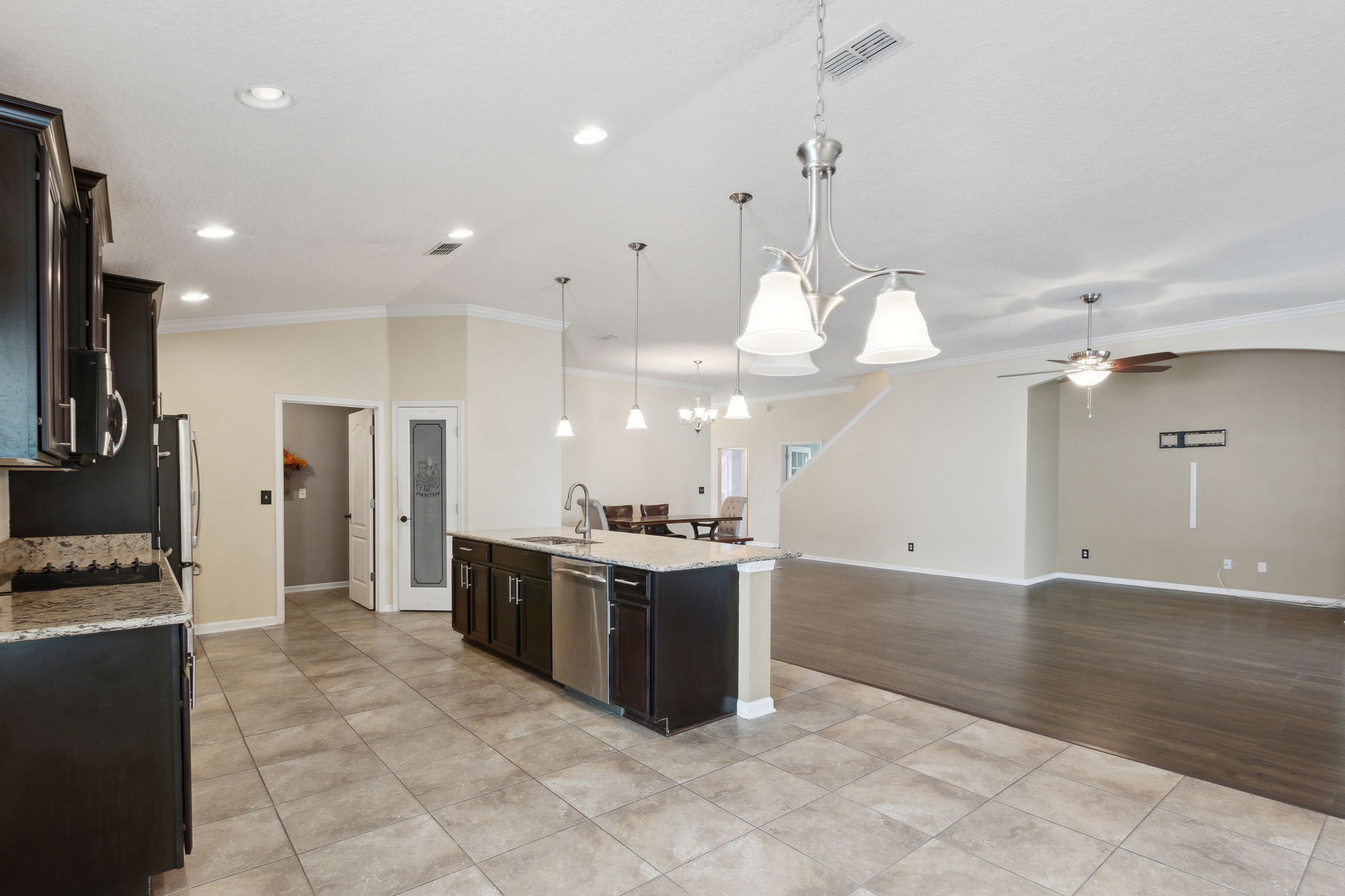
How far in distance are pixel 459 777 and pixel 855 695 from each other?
2.28 metres

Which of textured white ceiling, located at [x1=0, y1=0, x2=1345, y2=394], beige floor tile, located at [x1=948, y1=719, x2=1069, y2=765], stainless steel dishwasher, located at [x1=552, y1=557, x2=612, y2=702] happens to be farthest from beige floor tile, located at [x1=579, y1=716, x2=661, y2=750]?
textured white ceiling, located at [x1=0, y1=0, x2=1345, y2=394]

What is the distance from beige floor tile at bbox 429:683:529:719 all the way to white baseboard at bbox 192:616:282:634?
2.72m

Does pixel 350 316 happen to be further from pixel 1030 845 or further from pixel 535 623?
pixel 1030 845

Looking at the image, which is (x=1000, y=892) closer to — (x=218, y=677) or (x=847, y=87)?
(x=847, y=87)

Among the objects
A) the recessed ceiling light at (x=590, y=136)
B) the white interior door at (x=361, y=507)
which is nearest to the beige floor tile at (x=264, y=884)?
the recessed ceiling light at (x=590, y=136)

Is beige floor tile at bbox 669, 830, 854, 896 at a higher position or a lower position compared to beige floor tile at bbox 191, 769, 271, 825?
higher

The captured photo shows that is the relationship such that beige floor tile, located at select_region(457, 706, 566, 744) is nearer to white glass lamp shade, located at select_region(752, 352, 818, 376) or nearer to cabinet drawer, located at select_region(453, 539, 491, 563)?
cabinet drawer, located at select_region(453, 539, 491, 563)

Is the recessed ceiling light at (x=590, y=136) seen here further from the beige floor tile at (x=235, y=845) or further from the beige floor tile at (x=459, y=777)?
the beige floor tile at (x=235, y=845)

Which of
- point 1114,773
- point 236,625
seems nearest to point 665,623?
point 1114,773

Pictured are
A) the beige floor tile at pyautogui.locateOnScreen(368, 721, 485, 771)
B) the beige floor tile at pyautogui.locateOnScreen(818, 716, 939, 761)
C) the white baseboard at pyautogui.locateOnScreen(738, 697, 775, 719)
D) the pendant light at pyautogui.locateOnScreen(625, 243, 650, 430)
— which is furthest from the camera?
the pendant light at pyautogui.locateOnScreen(625, 243, 650, 430)

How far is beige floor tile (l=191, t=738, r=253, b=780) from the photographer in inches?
119

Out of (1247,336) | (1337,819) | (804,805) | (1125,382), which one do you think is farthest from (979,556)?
(804,805)

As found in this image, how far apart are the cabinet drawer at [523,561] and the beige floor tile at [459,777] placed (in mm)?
1214

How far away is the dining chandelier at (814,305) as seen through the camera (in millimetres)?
1690
